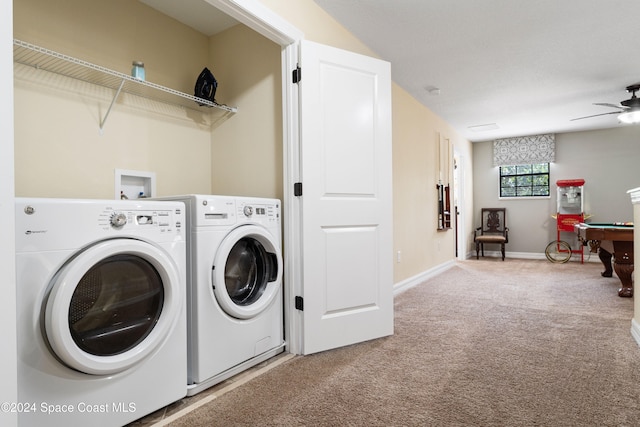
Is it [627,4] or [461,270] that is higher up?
[627,4]

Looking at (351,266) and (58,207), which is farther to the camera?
(351,266)

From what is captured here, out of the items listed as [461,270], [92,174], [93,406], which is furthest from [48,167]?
[461,270]

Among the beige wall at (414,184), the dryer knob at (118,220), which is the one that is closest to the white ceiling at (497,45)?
the beige wall at (414,184)

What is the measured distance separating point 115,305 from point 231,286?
2.10ft

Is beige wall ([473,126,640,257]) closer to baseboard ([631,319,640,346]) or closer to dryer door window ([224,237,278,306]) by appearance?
baseboard ([631,319,640,346])

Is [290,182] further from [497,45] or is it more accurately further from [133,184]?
[497,45]

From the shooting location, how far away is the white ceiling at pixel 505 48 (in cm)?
260

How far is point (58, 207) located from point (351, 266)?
5.45 ft

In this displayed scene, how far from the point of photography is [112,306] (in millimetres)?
1431

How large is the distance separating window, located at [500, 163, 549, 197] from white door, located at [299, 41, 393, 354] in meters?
5.60

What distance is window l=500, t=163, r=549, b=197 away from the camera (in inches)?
269

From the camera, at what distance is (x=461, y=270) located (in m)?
5.46

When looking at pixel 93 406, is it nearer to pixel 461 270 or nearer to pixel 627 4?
pixel 627 4

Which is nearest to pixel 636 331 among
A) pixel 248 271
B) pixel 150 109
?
pixel 248 271
